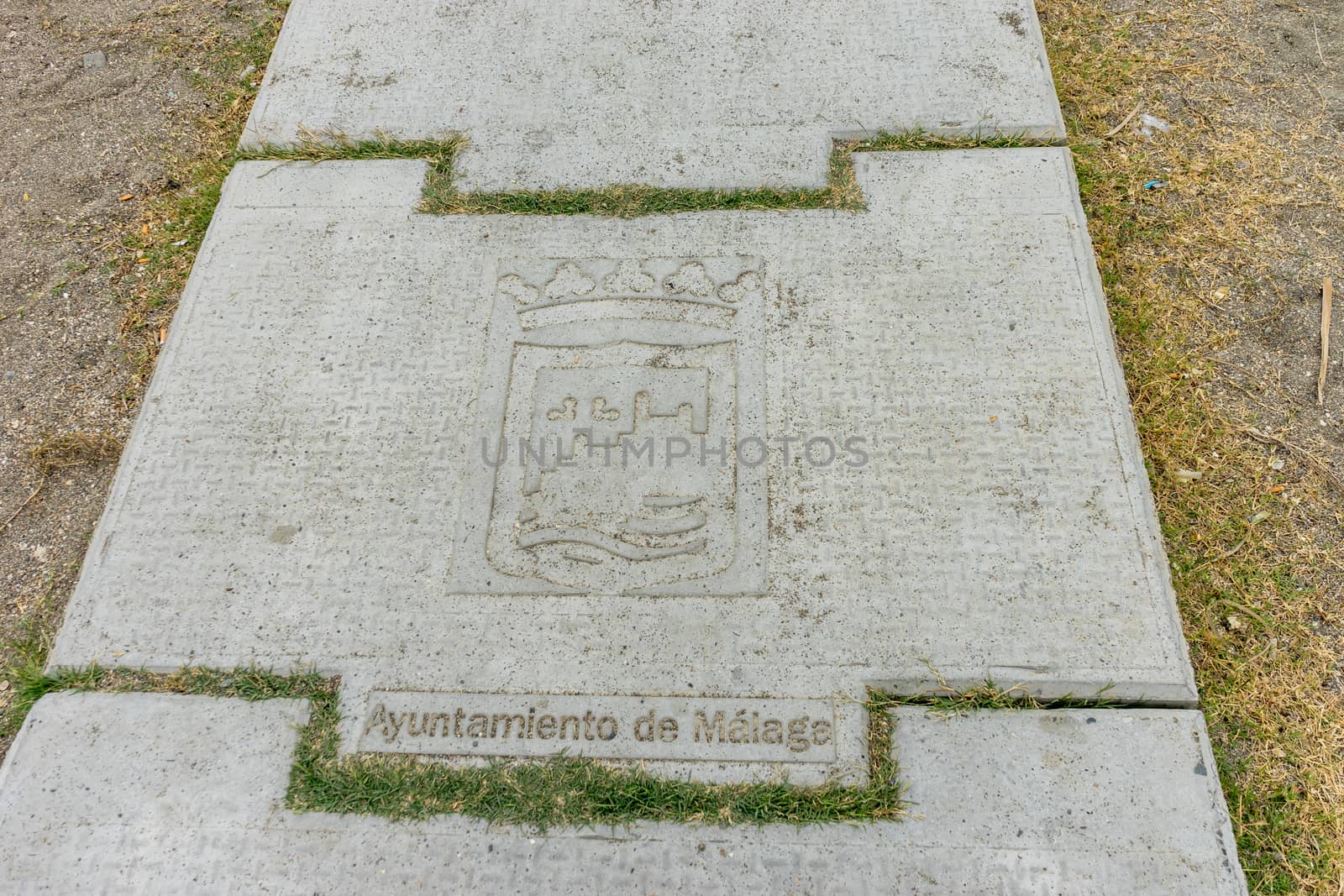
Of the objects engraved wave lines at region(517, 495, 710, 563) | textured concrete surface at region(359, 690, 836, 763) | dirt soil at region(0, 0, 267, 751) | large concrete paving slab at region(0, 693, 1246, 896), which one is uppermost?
dirt soil at region(0, 0, 267, 751)

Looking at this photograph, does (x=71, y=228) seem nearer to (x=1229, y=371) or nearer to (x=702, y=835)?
(x=702, y=835)

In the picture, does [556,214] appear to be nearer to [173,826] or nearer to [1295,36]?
[173,826]

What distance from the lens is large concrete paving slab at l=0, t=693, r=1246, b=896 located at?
1979mm

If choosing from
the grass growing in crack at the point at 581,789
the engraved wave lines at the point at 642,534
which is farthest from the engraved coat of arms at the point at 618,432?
the grass growing in crack at the point at 581,789

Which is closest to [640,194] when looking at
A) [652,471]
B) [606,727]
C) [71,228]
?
[652,471]

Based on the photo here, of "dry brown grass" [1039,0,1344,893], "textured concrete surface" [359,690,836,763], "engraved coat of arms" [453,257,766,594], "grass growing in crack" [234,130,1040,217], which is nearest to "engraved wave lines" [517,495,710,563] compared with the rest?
"engraved coat of arms" [453,257,766,594]

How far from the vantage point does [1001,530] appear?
237 cm

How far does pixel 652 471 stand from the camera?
250cm

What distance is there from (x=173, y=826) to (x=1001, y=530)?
2.33 meters

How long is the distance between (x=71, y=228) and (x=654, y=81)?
91.5 inches

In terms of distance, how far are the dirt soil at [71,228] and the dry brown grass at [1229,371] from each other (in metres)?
3.38

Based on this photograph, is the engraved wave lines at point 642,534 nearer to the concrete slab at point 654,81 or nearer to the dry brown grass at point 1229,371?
the concrete slab at point 654,81

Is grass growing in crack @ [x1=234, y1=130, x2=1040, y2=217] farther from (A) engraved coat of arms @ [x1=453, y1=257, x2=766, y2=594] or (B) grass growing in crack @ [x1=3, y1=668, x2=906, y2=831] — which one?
(B) grass growing in crack @ [x1=3, y1=668, x2=906, y2=831]

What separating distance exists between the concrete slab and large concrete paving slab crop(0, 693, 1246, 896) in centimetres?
203
